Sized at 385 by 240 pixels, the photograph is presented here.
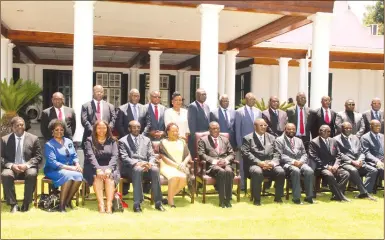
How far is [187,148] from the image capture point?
7.39m

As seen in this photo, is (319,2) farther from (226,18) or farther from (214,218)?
(214,218)

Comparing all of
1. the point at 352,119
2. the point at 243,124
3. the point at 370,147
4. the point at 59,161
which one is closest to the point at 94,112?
the point at 59,161

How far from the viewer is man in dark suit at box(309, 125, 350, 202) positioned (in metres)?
7.76

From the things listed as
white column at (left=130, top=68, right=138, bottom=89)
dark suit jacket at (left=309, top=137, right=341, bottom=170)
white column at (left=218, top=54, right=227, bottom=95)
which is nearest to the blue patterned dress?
dark suit jacket at (left=309, top=137, right=341, bottom=170)

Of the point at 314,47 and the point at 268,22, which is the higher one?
the point at 268,22

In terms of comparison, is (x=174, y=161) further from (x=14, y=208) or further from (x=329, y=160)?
(x=329, y=160)

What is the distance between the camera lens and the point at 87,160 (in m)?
6.84

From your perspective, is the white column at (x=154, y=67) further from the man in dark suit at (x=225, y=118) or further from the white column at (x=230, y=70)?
the man in dark suit at (x=225, y=118)

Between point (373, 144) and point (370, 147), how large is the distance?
8cm

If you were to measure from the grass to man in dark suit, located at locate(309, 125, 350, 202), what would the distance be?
1.55 feet

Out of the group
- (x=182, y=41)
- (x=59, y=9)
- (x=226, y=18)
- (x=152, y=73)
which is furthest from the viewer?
(x=152, y=73)

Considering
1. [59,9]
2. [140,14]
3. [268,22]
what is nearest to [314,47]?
[268,22]

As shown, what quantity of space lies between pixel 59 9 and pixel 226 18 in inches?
155

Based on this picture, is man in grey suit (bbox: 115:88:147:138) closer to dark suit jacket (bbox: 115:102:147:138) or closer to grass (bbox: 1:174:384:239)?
dark suit jacket (bbox: 115:102:147:138)
